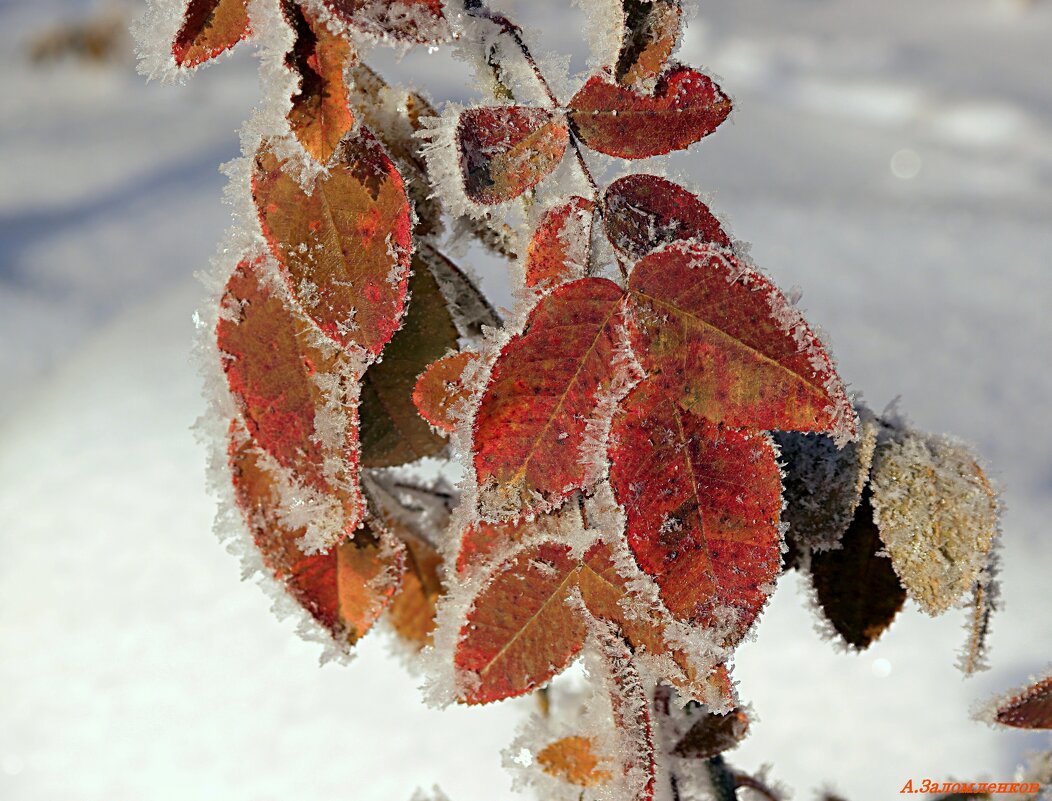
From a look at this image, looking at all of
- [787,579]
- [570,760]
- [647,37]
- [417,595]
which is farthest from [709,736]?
[787,579]

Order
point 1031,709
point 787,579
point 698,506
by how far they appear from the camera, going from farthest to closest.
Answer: point 787,579 < point 1031,709 < point 698,506

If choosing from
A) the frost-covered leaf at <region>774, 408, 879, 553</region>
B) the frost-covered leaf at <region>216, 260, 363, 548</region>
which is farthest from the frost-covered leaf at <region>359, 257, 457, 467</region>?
the frost-covered leaf at <region>774, 408, 879, 553</region>

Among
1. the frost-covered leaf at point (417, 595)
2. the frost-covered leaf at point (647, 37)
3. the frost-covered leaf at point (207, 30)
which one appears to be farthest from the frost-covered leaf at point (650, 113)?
the frost-covered leaf at point (417, 595)

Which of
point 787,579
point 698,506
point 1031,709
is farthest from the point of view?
point 787,579

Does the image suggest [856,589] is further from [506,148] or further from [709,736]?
[506,148]

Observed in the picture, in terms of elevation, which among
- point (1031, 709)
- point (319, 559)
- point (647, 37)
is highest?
point (647, 37)

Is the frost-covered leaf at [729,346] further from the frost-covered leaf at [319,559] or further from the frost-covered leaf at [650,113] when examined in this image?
the frost-covered leaf at [319,559]

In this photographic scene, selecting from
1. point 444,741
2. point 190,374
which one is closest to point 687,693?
point 444,741
